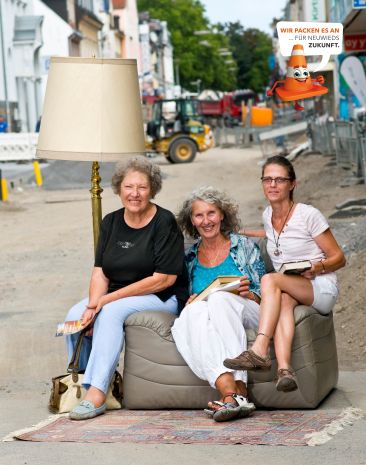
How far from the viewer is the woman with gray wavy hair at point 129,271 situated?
686 centimetres

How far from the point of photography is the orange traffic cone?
7684 millimetres

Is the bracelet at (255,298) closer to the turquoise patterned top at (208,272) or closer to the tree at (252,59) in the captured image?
the turquoise patterned top at (208,272)

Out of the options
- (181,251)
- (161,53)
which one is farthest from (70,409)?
(161,53)

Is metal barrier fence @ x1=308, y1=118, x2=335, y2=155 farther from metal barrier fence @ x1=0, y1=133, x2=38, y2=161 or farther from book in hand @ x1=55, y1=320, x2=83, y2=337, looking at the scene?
book in hand @ x1=55, y1=320, x2=83, y2=337

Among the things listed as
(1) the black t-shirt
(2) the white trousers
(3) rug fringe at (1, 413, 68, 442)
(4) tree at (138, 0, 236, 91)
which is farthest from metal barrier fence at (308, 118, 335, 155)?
(4) tree at (138, 0, 236, 91)

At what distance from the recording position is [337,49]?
299 inches

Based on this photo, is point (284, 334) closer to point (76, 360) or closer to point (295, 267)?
point (295, 267)

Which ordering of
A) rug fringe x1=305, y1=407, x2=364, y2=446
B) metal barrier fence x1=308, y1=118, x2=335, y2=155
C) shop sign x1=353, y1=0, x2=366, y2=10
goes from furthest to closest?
metal barrier fence x1=308, y1=118, x2=335, y2=155 < shop sign x1=353, y1=0, x2=366, y2=10 < rug fringe x1=305, y1=407, x2=364, y2=446

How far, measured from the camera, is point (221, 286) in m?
6.86

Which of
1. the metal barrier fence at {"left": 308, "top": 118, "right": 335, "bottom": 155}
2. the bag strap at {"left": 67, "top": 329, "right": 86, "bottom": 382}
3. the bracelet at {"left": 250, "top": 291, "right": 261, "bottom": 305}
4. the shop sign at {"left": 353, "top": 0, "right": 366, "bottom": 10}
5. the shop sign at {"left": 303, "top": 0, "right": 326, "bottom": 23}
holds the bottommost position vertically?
the bag strap at {"left": 67, "top": 329, "right": 86, "bottom": 382}

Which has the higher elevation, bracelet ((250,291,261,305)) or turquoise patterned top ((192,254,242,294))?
turquoise patterned top ((192,254,242,294))

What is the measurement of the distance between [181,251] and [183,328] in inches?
19.9

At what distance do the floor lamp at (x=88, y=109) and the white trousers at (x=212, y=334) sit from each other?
4.18 ft

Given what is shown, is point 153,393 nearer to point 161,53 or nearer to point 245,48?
point 161,53
